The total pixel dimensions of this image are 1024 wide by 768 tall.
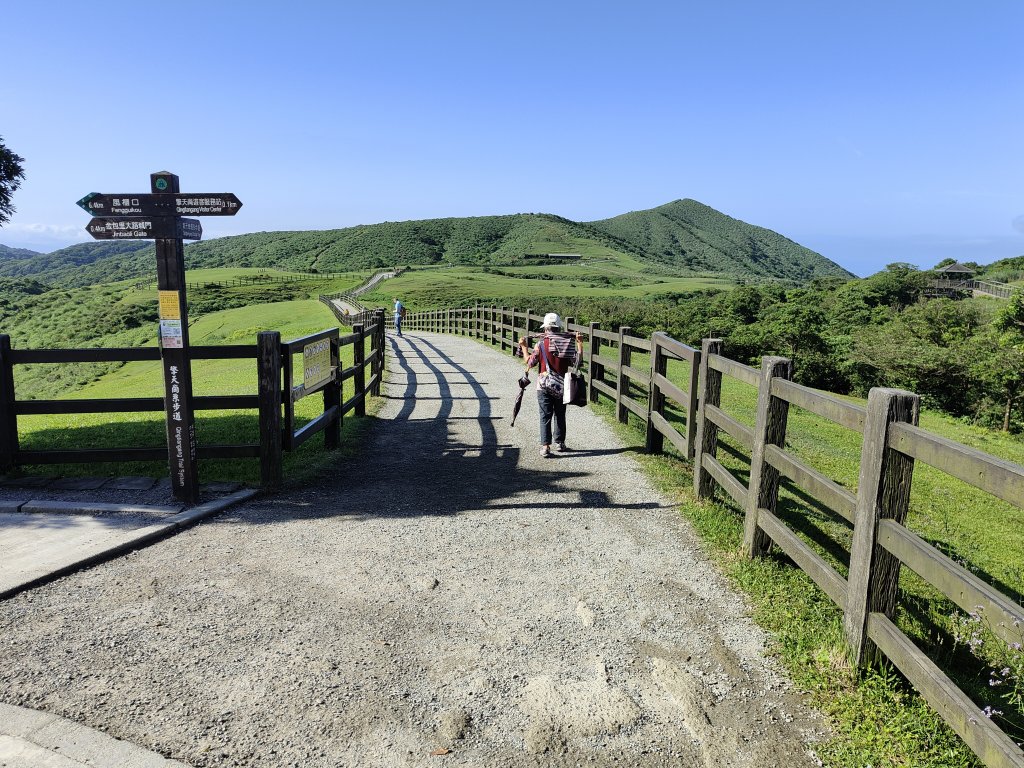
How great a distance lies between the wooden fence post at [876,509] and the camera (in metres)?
3.11

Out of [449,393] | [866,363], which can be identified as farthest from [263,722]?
[866,363]

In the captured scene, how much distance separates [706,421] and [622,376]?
12.0 ft

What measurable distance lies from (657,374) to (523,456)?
1843mm

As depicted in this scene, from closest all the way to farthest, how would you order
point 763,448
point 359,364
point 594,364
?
point 763,448 → point 359,364 → point 594,364

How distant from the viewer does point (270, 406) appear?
644 cm

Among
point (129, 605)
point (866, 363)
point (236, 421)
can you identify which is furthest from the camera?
point (866, 363)

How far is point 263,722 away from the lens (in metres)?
3.00

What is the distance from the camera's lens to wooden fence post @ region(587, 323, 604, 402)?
36.5 ft

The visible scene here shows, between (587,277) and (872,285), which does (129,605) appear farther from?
(587,277)

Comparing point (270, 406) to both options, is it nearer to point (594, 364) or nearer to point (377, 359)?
point (594, 364)

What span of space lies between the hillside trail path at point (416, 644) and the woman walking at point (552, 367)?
1918 mm

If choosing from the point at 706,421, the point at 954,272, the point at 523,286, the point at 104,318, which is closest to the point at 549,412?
the point at 706,421

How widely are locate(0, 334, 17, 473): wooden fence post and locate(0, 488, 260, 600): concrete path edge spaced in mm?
1505

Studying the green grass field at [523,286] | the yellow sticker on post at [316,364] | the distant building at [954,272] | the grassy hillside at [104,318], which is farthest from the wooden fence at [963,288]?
the yellow sticker on post at [316,364]
